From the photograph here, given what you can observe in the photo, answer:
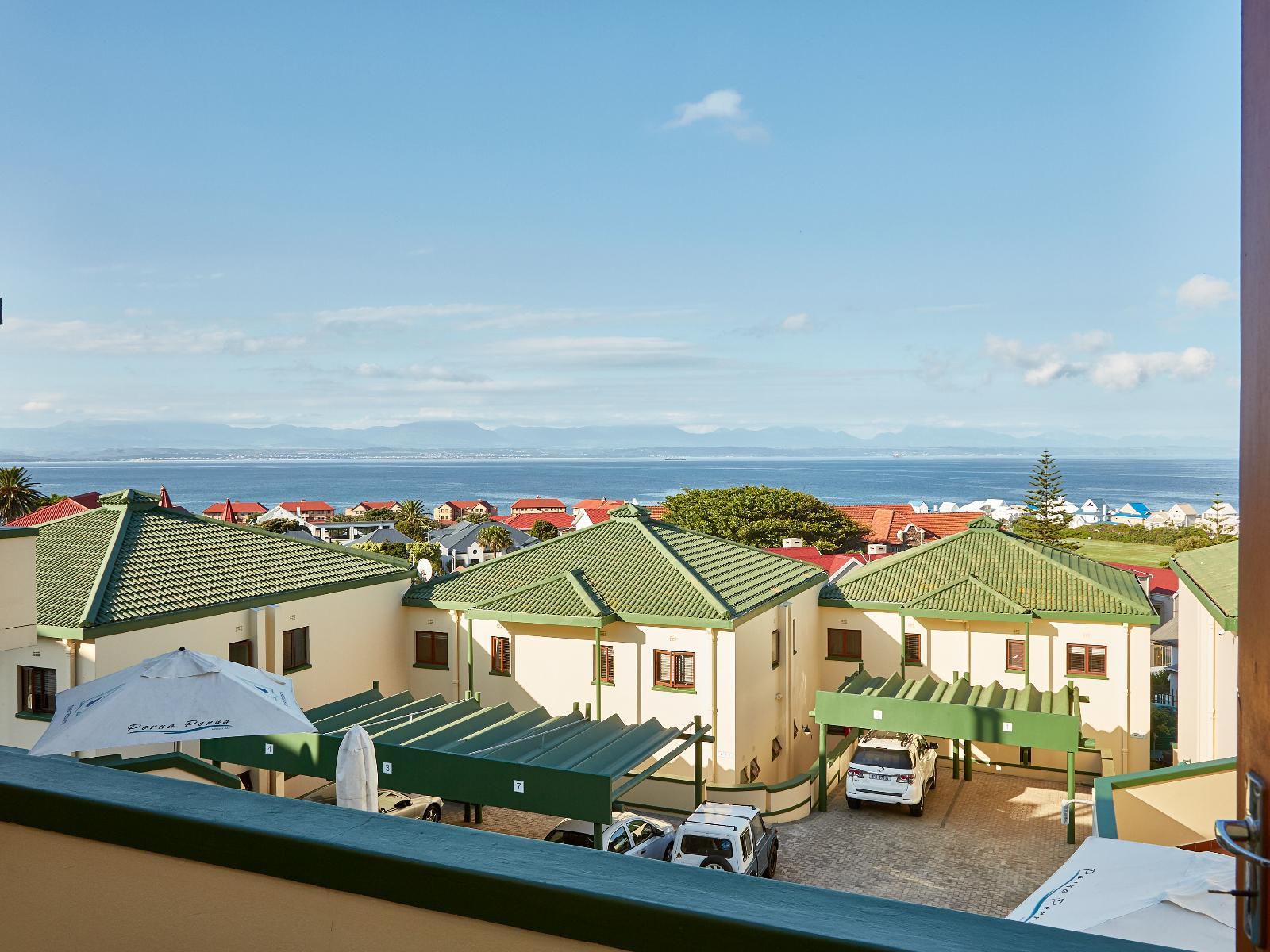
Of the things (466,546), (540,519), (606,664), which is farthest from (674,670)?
(540,519)

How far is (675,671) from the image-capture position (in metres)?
18.0

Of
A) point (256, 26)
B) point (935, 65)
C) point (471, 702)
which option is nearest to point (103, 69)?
point (256, 26)

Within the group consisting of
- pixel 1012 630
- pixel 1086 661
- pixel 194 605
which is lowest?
pixel 1086 661

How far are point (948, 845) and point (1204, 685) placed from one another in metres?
5.51

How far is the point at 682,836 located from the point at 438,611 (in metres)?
9.30

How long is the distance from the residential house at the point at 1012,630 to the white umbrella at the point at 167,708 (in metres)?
15.2

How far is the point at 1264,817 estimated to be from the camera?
3.66 feet

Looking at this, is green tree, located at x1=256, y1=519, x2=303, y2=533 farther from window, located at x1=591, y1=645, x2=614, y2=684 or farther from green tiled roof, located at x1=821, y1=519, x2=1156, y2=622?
green tiled roof, located at x1=821, y1=519, x2=1156, y2=622

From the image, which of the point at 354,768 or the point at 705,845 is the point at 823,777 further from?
the point at 354,768

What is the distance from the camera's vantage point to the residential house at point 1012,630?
19219mm

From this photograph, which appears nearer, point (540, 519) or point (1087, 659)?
point (1087, 659)

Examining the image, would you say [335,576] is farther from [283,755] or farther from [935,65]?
[935,65]

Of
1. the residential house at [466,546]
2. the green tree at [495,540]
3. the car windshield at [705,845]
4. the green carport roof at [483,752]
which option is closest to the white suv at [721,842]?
the car windshield at [705,845]

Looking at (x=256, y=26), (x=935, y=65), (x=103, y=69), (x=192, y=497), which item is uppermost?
(x=935, y=65)
